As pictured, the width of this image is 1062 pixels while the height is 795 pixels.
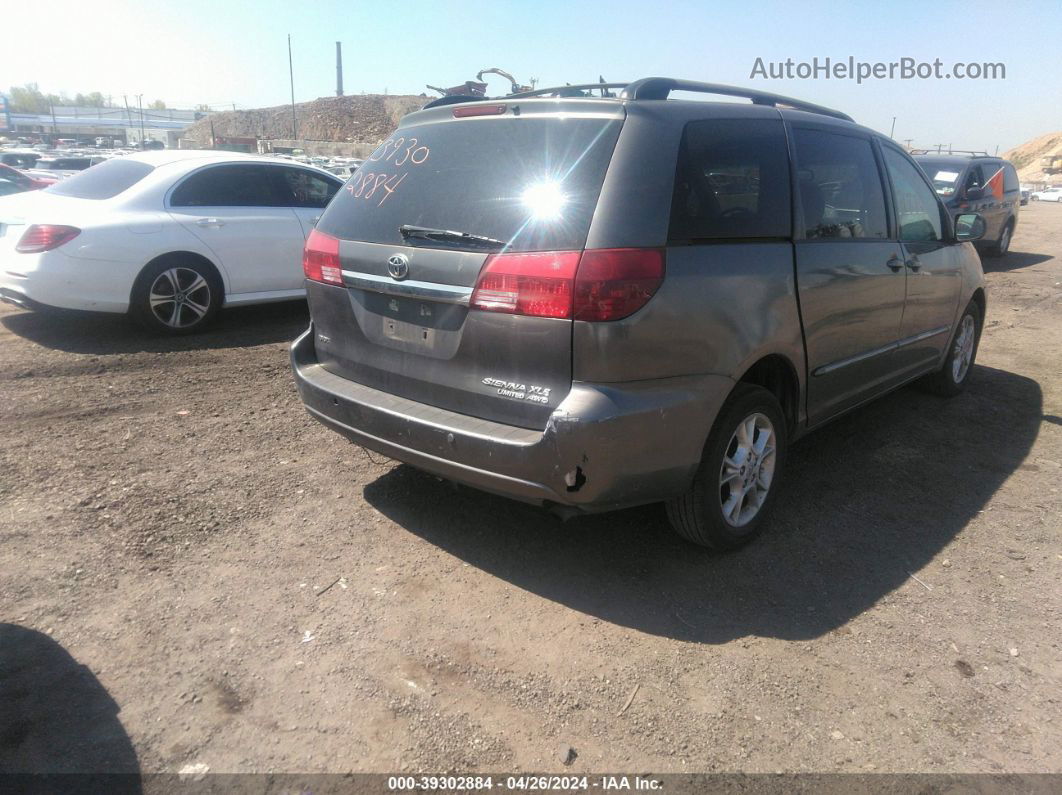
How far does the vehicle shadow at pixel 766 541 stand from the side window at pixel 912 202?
51.0 inches

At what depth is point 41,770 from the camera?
2.30 meters

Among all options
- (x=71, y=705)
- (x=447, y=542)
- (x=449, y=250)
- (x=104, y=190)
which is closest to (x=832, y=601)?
(x=447, y=542)

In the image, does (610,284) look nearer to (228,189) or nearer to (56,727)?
(56,727)

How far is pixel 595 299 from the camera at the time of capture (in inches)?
110

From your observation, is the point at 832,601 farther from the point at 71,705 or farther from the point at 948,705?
the point at 71,705

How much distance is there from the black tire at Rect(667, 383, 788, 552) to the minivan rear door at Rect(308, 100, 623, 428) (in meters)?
0.79

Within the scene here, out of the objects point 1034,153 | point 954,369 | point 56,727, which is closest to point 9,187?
point 56,727

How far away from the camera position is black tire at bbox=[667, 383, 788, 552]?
3.27 metres

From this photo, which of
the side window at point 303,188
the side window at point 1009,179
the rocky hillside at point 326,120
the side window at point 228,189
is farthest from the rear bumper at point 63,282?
the rocky hillside at point 326,120

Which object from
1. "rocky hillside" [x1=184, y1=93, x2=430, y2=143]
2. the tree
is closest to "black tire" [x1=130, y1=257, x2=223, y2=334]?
"rocky hillside" [x1=184, y1=93, x2=430, y2=143]

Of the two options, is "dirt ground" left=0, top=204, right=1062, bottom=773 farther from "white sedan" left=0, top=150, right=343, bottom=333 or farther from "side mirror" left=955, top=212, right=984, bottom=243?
"white sedan" left=0, top=150, right=343, bottom=333

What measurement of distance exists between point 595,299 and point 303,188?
609 cm

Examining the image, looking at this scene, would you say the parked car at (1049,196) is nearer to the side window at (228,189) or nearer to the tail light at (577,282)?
the side window at (228,189)

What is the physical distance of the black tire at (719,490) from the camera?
3270 mm
